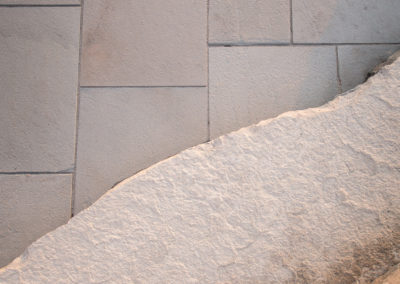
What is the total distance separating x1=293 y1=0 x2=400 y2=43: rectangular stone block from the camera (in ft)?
5.29

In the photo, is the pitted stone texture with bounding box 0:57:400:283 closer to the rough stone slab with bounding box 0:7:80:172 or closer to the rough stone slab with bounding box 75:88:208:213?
the rough stone slab with bounding box 75:88:208:213

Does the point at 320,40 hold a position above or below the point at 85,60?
above

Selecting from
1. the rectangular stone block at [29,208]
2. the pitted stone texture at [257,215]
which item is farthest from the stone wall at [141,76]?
the pitted stone texture at [257,215]

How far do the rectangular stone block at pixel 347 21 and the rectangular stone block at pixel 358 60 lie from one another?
38mm

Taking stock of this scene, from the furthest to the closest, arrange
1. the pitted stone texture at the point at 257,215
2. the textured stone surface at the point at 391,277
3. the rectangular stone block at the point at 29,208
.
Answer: the rectangular stone block at the point at 29,208, the pitted stone texture at the point at 257,215, the textured stone surface at the point at 391,277

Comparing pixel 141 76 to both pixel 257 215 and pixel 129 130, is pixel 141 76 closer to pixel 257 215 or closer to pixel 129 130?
pixel 129 130

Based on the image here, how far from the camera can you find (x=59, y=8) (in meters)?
1.66

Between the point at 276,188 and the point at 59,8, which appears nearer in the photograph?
the point at 276,188

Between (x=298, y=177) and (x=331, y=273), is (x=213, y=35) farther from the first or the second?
(x=331, y=273)

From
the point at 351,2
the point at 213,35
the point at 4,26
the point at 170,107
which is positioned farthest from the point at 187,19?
the point at 4,26

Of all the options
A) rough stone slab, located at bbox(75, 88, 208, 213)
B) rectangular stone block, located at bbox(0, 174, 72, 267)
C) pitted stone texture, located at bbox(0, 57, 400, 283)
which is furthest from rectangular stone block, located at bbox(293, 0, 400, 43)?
rectangular stone block, located at bbox(0, 174, 72, 267)

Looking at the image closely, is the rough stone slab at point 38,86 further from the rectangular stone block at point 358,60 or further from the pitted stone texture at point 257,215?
the rectangular stone block at point 358,60

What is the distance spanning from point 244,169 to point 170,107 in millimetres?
552

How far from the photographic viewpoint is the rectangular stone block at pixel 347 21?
1613mm
